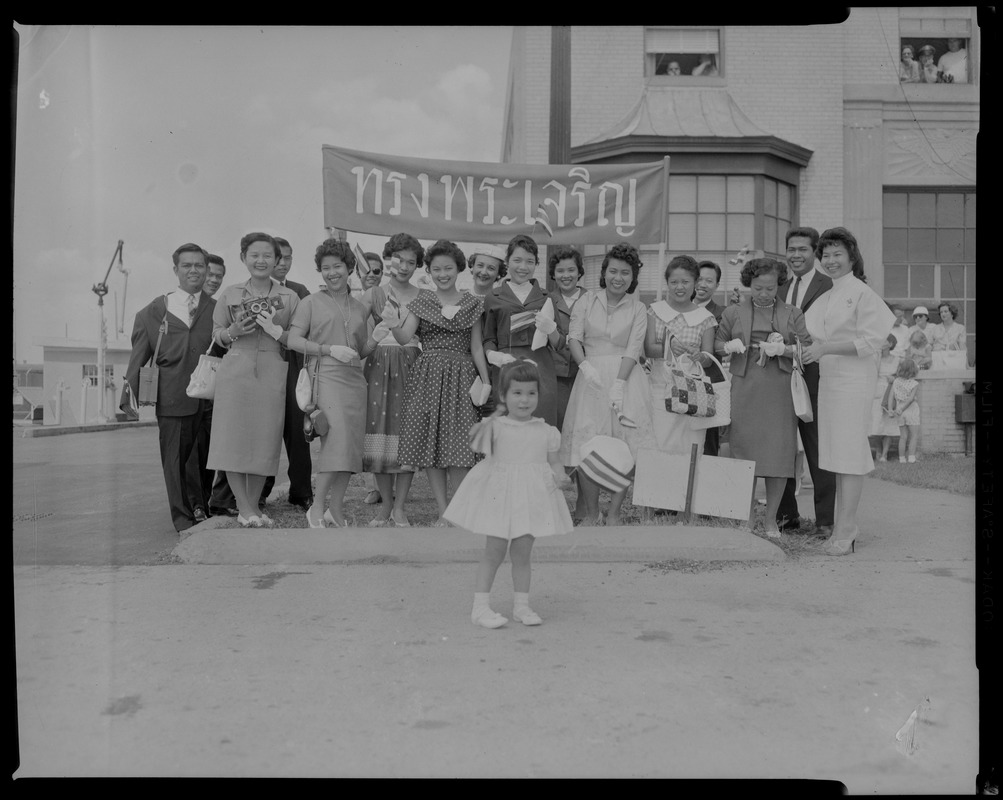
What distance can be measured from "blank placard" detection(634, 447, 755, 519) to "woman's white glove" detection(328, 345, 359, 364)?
177 cm

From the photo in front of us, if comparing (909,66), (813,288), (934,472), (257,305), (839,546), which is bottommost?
(839,546)

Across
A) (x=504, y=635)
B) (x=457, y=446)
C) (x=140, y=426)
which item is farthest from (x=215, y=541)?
(x=140, y=426)

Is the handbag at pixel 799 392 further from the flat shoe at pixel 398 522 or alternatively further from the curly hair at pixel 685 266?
the flat shoe at pixel 398 522

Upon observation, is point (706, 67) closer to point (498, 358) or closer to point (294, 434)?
point (498, 358)

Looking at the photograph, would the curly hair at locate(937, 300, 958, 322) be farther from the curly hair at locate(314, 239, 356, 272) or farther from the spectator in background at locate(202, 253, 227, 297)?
the spectator in background at locate(202, 253, 227, 297)

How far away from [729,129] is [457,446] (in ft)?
20.3

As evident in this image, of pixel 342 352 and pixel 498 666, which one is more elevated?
pixel 342 352

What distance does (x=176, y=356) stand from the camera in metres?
5.43

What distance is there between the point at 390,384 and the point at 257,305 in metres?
0.88

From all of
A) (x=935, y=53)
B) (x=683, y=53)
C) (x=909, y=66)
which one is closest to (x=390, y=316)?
(x=935, y=53)

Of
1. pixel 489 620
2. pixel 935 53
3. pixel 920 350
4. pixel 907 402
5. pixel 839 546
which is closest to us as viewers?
pixel 489 620

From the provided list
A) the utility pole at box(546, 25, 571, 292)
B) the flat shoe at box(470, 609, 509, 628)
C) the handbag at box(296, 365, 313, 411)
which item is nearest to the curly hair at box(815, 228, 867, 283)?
the utility pole at box(546, 25, 571, 292)

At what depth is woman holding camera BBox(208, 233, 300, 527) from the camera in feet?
16.9

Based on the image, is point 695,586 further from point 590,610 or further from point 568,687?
point 568,687
